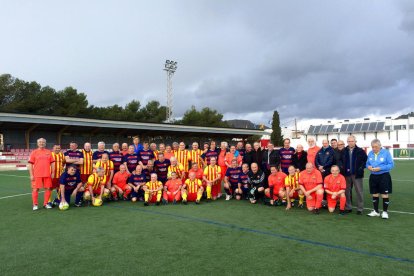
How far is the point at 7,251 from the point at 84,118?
21860 mm

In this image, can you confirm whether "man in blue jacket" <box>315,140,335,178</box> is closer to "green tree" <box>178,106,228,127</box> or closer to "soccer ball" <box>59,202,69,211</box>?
"soccer ball" <box>59,202,69,211</box>

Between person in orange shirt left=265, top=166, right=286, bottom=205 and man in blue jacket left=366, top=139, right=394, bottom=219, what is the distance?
185cm

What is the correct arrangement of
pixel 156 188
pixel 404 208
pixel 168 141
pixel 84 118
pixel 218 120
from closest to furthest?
pixel 404 208 < pixel 156 188 < pixel 84 118 < pixel 168 141 < pixel 218 120

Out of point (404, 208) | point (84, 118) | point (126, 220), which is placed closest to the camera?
point (126, 220)

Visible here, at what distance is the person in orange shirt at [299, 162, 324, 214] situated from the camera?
21.4 ft

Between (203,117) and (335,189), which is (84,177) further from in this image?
(203,117)

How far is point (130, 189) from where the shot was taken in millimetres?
7988

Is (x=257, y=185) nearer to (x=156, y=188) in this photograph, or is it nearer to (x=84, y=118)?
(x=156, y=188)

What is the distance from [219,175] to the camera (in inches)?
322

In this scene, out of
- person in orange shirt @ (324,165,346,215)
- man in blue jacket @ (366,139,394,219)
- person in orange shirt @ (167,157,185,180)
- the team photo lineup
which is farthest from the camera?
person in orange shirt @ (167,157,185,180)

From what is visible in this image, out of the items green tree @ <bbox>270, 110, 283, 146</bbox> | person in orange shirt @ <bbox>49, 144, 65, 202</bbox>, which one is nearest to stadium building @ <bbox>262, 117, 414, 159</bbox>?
green tree @ <bbox>270, 110, 283, 146</bbox>

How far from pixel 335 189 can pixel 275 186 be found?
1.35m

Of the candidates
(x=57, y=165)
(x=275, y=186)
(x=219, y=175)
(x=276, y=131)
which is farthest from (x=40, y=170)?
(x=276, y=131)

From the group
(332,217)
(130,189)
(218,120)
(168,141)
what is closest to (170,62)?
(168,141)
